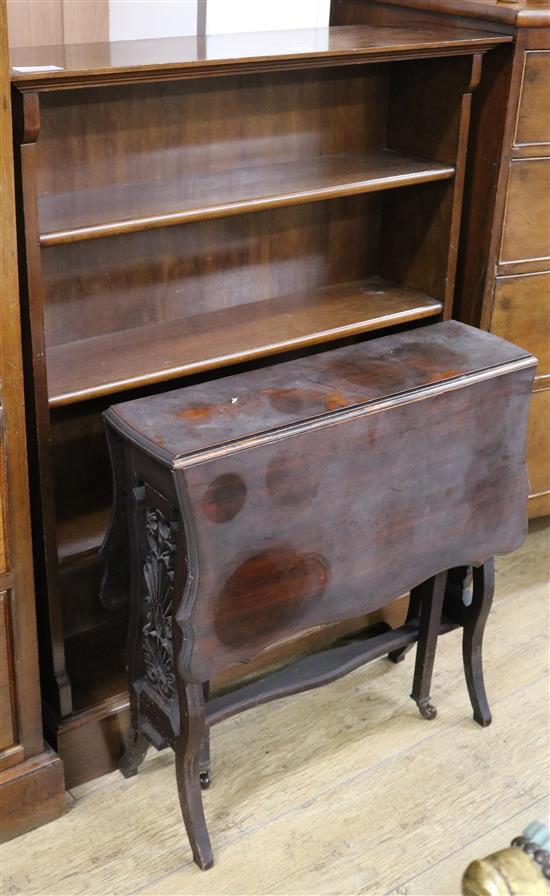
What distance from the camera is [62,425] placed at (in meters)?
2.46

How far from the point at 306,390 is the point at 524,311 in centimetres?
89

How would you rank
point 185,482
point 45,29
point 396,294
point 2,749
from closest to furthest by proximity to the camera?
1. point 185,482
2. point 2,749
3. point 396,294
4. point 45,29

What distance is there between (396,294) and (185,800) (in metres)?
1.31

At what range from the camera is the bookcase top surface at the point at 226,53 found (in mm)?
1864

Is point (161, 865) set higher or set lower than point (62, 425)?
lower

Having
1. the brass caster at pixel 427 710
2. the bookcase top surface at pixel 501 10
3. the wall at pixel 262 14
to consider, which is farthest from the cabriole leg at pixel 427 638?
the wall at pixel 262 14

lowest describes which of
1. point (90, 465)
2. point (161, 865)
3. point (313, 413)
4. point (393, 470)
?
point (161, 865)

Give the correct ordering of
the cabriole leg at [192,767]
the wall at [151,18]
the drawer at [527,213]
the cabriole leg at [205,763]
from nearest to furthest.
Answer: the cabriole leg at [192,767], the cabriole leg at [205,763], the drawer at [527,213], the wall at [151,18]

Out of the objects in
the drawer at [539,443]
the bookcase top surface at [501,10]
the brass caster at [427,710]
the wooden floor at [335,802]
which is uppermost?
the bookcase top surface at [501,10]

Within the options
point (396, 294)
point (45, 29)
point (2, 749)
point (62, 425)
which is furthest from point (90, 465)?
point (45, 29)

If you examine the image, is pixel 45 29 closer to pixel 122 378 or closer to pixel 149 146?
pixel 149 146

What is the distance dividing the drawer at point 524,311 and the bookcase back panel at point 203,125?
49 cm

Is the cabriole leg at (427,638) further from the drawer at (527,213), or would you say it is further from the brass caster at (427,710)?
the drawer at (527,213)

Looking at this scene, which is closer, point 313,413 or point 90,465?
point 313,413
